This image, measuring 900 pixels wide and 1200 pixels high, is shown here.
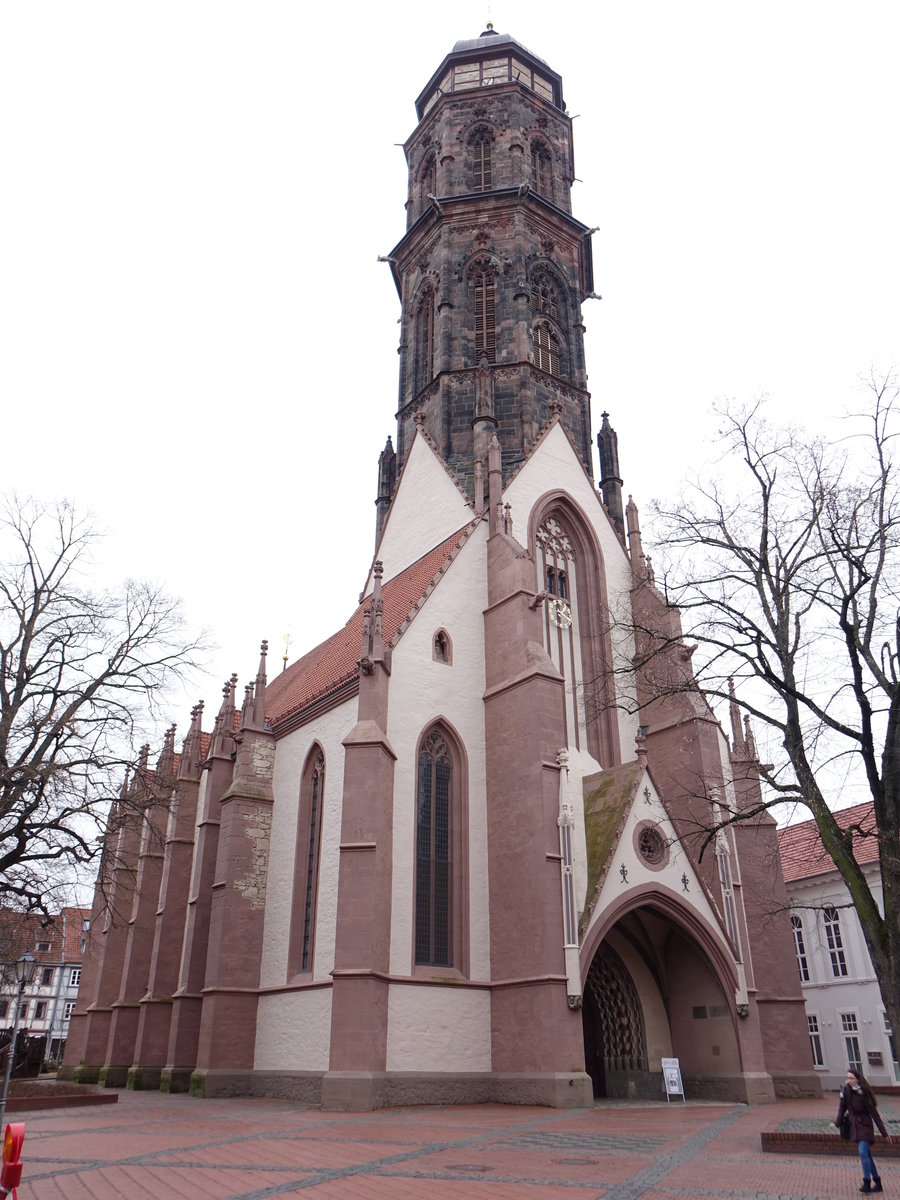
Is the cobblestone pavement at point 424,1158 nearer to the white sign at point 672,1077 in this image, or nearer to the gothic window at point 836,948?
the white sign at point 672,1077

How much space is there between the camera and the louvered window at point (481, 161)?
3506 centimetres

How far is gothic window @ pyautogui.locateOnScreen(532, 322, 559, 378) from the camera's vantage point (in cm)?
3148

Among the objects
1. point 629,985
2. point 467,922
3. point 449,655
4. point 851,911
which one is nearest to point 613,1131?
point 467,922

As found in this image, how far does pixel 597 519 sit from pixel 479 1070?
15.7m

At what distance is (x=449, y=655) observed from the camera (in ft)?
74.1

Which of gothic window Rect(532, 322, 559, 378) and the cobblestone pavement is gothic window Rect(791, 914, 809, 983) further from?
gothic window Rect(532, 322, 559, 378)

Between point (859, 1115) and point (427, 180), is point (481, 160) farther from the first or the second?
point (859, 1115)

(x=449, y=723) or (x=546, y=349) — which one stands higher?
(x=546, y=349)

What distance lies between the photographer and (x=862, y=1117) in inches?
383

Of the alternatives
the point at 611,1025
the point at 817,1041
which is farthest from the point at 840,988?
the point at 611,1025

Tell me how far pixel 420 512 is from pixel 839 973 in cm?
2085

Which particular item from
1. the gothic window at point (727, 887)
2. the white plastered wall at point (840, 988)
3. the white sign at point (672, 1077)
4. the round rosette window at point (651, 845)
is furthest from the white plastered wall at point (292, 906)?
the white plastered wall at point (840, 988)

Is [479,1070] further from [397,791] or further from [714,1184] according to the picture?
[714,1184]

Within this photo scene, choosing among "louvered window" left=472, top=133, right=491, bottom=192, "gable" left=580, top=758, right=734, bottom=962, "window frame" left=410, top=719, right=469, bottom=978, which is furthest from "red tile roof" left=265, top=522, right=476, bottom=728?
"louvered window" left=472, top=133, right=491, bottom=192
